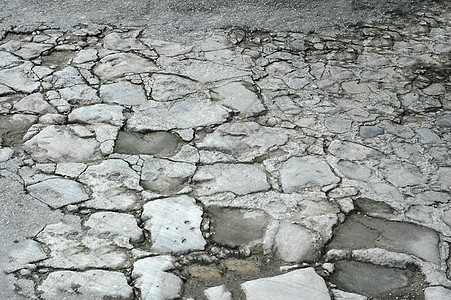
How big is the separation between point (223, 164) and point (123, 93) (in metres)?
0.92

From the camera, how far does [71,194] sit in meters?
2.52

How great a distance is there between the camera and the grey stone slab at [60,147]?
2.77 m

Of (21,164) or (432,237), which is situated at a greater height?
(21,164)

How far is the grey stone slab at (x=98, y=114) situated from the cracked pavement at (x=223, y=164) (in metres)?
0.01

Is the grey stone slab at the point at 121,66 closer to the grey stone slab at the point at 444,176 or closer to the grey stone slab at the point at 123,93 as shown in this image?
the grey stone slab at the point at 123,93

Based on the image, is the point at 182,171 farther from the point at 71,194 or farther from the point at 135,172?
the point at 71,194

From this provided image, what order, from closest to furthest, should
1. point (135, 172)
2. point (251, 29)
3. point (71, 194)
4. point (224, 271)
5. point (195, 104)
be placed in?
point (224, 271) → point (71, 194) → point (135, 172) → point (195, 104) → point (251, 29)

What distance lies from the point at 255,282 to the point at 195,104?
1429 millimetres

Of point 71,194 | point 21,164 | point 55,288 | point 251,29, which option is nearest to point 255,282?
point 55,288

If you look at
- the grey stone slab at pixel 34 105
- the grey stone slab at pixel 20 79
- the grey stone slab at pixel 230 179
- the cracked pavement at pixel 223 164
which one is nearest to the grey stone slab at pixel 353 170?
the cracked pavement at pixel 223 164

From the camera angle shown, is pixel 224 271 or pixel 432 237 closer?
pixel 224 271

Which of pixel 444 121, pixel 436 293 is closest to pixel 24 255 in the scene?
pixel 436 293

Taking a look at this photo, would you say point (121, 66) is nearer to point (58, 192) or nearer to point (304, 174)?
point (58, 192)

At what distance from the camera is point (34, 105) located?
316cm
